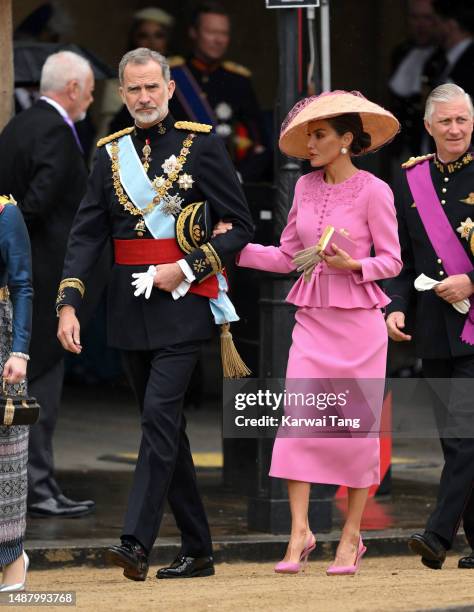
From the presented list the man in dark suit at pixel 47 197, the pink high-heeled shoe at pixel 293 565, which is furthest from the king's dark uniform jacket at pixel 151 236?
the man in dark suit at pixel 47 197

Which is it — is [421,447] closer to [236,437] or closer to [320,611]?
[236,437]

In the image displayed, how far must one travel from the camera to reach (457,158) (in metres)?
8.03

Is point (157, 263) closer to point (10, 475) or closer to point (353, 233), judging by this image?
point (353, 233)

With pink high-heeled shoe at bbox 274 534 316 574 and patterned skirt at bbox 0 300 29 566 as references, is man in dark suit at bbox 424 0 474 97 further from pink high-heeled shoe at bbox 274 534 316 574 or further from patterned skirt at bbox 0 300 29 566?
patterned skirt at bbox 0 300 29 566

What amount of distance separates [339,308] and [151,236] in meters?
0.79

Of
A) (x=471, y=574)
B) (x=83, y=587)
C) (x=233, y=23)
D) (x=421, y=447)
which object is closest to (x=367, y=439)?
(x=471, y=574)

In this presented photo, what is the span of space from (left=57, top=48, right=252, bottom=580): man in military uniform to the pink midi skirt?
1.19 feet

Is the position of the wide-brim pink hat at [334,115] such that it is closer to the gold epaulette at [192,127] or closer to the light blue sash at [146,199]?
the gold epaulette at [192,127]

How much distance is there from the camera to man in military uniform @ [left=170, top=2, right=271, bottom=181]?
484 inches

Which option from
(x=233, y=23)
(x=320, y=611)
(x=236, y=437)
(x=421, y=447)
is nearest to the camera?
(x=320, y=611)

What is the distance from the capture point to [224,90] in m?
12.4

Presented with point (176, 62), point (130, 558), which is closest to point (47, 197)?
point (130, 558)

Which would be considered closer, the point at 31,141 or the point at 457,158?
the point at 457,158

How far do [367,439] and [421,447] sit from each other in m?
4.81
